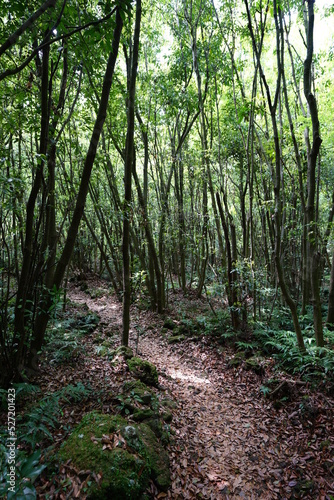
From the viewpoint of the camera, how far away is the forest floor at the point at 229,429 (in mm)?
3375

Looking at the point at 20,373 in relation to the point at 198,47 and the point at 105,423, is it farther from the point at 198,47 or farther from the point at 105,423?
the point at 198,47

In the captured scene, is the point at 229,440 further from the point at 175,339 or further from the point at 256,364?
the point at 175,339

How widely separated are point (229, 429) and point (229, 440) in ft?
Answer: 0.89

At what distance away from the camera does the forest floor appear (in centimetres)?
338

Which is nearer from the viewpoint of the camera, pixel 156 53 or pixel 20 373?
pixel 20 373

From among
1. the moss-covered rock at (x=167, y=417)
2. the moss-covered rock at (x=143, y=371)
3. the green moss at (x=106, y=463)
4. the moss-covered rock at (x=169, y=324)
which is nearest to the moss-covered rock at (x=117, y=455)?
the green moss at (x=106, y=463)

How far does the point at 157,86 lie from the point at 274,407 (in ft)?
31.9

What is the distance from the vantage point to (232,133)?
987cm

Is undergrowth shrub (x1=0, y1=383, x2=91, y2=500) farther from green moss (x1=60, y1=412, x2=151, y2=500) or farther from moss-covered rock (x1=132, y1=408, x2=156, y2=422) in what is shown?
moss-covered rock (x1=132, y1=408, x2=156, y2=422)

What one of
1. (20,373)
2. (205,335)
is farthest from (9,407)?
(205,335)

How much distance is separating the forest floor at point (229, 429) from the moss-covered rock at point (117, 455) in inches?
6.3

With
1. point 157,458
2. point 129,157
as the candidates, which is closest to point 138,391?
point 157,458

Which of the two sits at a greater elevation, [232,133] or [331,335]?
[232,133]

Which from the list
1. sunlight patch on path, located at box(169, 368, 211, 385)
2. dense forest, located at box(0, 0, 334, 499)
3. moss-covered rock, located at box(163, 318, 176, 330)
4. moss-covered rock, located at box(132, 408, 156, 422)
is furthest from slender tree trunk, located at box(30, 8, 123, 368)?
moss-covered rock, located at box(163, 318, 176, 330)
